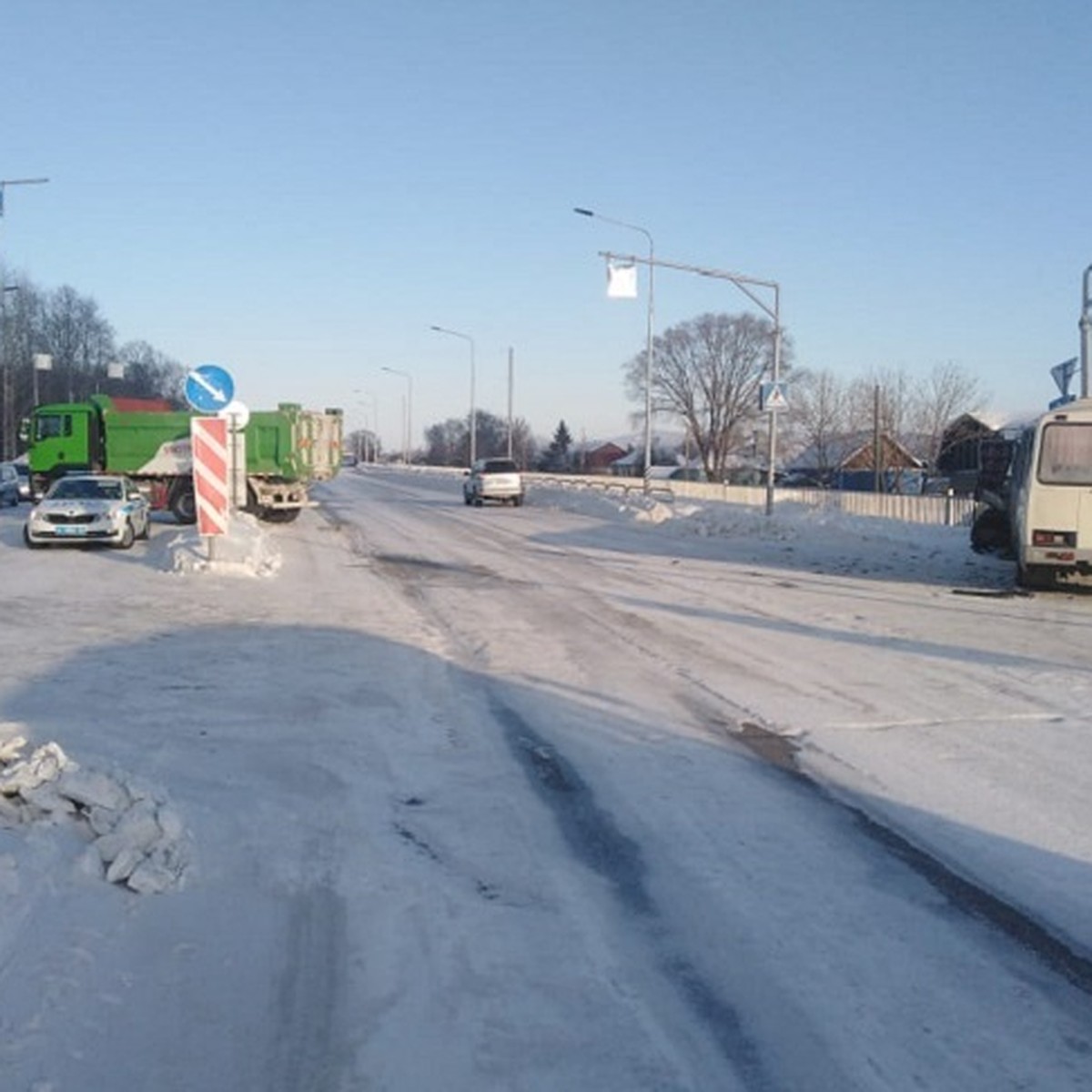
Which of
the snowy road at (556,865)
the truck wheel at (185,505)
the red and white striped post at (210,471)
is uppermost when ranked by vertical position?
the red and white striped post at (210,471)

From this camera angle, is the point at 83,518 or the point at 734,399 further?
the point at 734,399

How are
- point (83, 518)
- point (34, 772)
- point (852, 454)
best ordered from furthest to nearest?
point (852, 454), point (83, 518), point (34, 772)

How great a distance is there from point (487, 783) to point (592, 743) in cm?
122

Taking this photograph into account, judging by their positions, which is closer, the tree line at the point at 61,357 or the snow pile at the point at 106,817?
the snow pile at the point at 106,817

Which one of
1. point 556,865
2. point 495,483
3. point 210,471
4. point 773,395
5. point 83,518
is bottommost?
point 556,865

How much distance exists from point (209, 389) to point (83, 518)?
621 centimetres

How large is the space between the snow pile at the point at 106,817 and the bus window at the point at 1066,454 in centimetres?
1543

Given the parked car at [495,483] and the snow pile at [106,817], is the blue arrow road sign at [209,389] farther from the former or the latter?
the parked car at [495,483]

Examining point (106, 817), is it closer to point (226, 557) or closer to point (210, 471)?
point (210, 471)

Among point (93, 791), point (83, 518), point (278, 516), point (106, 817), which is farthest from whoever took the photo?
point (278, 516)

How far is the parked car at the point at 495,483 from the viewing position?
4691 cm

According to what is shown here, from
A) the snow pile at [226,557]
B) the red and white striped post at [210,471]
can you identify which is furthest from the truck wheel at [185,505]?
the red and white striped post at [210,471]

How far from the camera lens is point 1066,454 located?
17.5m

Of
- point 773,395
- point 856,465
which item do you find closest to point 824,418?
point 856,465
